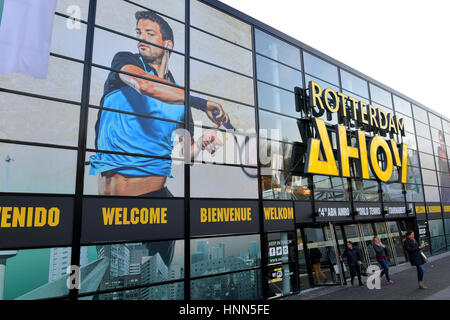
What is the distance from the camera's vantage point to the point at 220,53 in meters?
9.83

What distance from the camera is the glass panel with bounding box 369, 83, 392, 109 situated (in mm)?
16344

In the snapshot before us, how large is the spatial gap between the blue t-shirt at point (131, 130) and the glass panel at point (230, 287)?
10.7 ft

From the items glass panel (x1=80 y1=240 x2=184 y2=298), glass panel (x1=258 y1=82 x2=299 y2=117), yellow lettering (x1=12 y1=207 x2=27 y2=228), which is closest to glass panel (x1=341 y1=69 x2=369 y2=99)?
glass panel (x1=258 y1=82 x2=299 y2=117)

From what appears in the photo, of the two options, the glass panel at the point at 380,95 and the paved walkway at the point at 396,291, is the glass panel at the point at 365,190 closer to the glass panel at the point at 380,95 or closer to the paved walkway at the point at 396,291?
the paved walkway at the point at 396,291

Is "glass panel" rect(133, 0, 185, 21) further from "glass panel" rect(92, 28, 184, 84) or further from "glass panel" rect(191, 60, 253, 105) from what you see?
"glass panel" rect(191, 60, 253, 105)

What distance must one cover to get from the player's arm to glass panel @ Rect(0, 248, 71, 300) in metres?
4.33

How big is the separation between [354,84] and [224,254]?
11742mm

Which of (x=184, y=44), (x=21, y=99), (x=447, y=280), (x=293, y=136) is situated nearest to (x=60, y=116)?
(x=21, y=99)

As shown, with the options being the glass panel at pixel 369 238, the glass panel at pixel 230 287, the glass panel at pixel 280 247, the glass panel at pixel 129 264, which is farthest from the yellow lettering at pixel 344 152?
the glass panel at pixel 129 264

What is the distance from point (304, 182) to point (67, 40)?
8.92m

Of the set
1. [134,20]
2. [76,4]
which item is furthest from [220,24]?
[76,4]

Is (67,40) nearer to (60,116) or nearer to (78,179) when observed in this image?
(60,116)

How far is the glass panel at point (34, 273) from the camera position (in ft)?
18.0

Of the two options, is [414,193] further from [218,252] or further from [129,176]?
[129,176]
